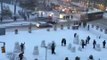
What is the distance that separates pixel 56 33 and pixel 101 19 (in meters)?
20.3

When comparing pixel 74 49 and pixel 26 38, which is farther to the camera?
pixel 26 38

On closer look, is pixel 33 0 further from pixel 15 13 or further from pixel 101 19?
pixel 101 19

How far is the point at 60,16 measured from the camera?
196 ft

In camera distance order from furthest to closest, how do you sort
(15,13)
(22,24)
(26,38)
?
1. (15,13)
2. (22,24)
3. (26,38)

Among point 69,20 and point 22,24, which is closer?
point 22,24

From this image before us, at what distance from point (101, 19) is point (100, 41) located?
21.3 meters

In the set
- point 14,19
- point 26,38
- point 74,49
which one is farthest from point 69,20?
point 74,49

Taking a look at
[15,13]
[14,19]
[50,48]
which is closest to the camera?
[50,48]

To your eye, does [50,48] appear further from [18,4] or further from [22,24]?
[18,4]

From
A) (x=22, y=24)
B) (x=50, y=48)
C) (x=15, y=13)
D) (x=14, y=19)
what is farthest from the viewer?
(x=15, y=13)

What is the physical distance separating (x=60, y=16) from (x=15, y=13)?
769cm

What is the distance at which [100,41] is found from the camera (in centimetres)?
3962

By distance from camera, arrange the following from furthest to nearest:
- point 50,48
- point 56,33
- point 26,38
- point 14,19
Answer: point 14,19 < point 56,33 < point 26,38 < point 50,48

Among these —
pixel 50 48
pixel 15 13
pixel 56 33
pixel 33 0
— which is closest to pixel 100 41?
A: pixel 56 33
